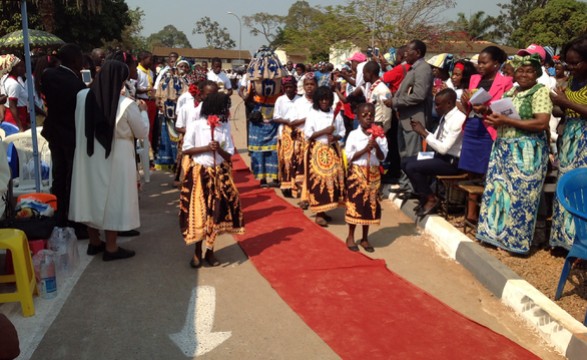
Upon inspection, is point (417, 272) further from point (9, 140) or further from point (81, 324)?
point (9, 140)

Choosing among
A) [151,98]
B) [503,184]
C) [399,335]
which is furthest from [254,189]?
[399,335]

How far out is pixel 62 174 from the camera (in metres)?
5.86

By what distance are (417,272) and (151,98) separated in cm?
682

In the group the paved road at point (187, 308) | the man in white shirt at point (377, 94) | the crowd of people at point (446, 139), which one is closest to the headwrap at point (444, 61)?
the crowd of people at point (446, 139)

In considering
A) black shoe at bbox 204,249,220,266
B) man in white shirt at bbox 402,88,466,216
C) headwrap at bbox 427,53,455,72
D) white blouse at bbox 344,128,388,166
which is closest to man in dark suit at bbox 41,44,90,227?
black shoe at bbox 204,249,220,266

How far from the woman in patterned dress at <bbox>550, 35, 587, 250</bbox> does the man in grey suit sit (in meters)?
2.05

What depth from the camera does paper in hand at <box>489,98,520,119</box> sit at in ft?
16.1

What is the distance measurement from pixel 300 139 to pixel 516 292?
13.5ft

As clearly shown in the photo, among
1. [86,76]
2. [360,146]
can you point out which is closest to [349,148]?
[360,146]

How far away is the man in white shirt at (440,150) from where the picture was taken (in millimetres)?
6195

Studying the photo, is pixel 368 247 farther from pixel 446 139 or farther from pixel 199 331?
pixel 199 331

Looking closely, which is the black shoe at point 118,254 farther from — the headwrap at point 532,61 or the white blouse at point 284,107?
the headwrap at point 532,61

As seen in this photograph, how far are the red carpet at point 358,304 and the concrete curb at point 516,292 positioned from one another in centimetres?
30

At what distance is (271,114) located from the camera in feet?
28.1
